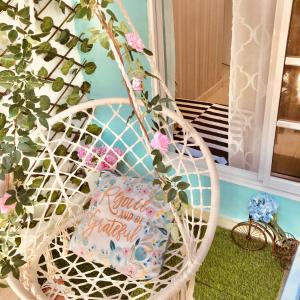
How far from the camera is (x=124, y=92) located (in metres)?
1.82

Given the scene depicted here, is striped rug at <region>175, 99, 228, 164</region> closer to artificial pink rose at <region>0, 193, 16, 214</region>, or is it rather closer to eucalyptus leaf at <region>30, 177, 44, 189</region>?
eucalyptus leaf at <region>30, 177, 44, 189</region>

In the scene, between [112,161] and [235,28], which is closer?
[235,28]

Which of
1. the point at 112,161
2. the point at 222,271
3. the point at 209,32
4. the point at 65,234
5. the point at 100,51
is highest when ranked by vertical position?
A: the point at 100,51

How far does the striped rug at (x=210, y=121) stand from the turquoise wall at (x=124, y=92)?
1.21 feet

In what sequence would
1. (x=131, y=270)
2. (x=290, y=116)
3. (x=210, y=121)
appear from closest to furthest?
(x=131, y=270)
(x=290, y=116)
(x=210, y=121)

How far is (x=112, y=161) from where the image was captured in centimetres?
177

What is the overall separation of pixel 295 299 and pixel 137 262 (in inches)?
22.1

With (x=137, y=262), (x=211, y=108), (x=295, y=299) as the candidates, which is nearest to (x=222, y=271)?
(x=137, y=262)

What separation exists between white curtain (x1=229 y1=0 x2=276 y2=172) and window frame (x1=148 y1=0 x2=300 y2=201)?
0.06 meters

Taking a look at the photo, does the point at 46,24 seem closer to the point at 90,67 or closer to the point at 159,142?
the point at 90,67

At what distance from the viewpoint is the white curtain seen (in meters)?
1.37

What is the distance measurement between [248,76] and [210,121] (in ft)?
3.66

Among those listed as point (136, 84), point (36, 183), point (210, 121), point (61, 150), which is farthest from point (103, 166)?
point (210, 121)

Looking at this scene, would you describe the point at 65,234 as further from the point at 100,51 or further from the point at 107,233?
the point at 100,51
